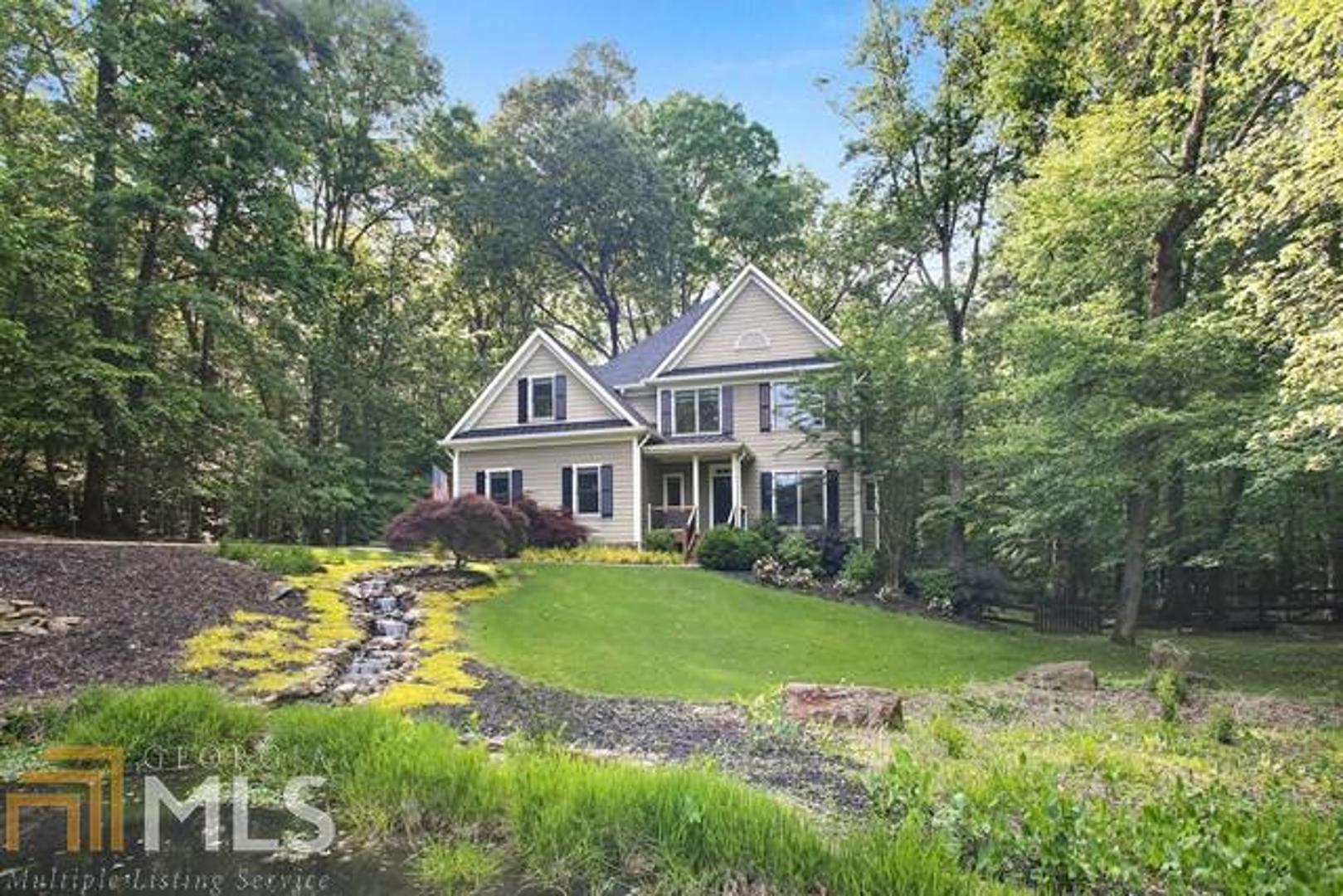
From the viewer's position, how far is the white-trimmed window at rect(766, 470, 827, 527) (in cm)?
2106

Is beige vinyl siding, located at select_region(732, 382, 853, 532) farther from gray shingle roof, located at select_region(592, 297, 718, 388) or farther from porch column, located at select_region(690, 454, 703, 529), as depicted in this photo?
gray shingle roof, located at select_region(592, 297, 718, 388)

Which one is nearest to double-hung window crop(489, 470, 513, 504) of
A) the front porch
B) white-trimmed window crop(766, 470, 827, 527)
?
the front porch

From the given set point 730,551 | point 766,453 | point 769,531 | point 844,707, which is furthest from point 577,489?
point 844,707

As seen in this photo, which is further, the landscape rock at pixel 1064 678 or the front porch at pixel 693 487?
the front porch at pixel 693 487

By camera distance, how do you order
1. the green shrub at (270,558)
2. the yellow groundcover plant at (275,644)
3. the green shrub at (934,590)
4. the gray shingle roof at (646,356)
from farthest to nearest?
1. the gray shingle roof at (646,356)
2. the green shrub at (934,590)
3. the green shrub at (270,558)
4. the yellow groundcover plant at (275,644)

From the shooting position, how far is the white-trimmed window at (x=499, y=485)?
2223cm

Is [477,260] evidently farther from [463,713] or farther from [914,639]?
[463,713]

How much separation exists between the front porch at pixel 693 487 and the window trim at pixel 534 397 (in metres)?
3.23

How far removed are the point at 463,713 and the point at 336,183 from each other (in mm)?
24719

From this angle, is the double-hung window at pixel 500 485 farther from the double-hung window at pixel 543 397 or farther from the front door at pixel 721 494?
the front door at pixel 721 494

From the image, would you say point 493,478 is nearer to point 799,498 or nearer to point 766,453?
point 766,453

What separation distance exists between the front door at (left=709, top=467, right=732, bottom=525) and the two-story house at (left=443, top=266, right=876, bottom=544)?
0.12ft

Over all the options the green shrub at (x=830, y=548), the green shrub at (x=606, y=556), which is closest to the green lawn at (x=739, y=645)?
the green shrub at (x=606, y=556)

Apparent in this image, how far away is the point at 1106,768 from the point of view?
16.1 ft
